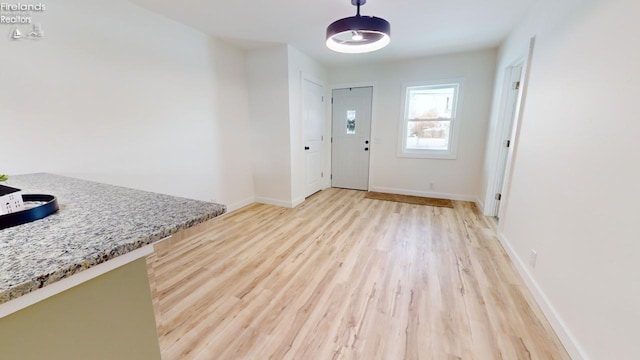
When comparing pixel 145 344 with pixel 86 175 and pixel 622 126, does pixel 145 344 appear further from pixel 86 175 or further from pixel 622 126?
pixel 622 126

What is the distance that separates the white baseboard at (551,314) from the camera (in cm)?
134

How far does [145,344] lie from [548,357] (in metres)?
1.99

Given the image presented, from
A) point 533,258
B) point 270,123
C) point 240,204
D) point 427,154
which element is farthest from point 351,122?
point 533,258

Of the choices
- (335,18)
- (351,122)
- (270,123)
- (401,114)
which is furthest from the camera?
(351,122)

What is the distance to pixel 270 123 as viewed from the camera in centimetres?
378

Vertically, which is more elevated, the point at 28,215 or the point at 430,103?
the point at 430,103

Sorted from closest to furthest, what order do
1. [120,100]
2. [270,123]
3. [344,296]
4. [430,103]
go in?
[344,296], [120,100], [270,123], [430,103]

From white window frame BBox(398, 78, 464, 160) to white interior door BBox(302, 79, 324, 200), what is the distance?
1507 millimetres

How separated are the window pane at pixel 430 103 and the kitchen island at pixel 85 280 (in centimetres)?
424

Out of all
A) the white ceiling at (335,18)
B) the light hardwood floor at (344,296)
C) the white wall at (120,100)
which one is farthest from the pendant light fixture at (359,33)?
the light hardwood floor at (344,296)

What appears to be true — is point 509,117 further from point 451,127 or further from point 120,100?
point 120,100

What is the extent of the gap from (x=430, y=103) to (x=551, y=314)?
3.51 m

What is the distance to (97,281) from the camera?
0.66 metres

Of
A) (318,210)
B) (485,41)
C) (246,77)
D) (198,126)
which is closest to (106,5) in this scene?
(198,126)
